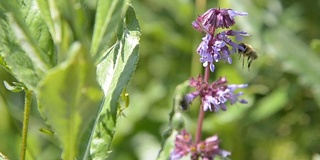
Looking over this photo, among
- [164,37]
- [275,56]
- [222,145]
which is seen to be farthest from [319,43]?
[164,37]

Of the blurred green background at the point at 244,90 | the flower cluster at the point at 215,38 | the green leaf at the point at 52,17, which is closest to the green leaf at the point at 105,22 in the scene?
the green leaf at the point at 52,17

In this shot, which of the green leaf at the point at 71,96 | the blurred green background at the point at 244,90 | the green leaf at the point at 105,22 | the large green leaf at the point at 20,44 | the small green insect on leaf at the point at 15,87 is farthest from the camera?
the blurred green background at the point at 244,90

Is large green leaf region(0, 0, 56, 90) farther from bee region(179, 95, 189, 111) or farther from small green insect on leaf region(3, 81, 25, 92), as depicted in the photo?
bee region(179, 95, 189, 111)

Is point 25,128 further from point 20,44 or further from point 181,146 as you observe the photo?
point 181,146

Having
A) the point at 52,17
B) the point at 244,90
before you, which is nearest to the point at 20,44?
the point at 52,17

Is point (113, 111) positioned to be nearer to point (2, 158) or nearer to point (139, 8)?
point (2, 158)

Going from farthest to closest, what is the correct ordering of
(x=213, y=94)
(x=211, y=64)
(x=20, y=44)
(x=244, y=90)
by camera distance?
(x=244, y=90) → (x=213, y=94) → (x=211, y=64) → (x=20, y=44)

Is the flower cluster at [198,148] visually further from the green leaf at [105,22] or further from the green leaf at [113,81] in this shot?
the green leaf at [105,22]
